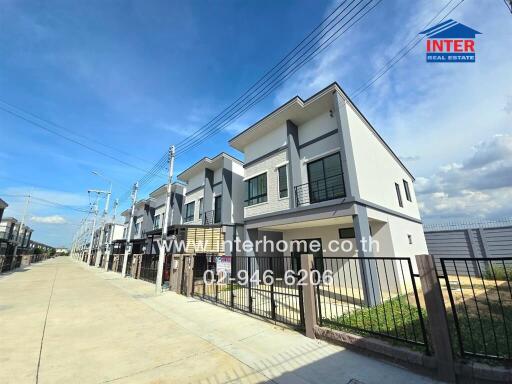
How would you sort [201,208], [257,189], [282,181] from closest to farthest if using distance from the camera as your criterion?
[282,181] < [257,189] < [201,208]

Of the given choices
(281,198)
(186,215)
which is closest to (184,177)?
(186,215)

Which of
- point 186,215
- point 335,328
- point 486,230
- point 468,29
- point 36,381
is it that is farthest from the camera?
point 186,215

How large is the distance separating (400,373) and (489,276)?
12748 millimetres

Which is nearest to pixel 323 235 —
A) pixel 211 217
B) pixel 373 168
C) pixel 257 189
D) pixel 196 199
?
pixel 373 168

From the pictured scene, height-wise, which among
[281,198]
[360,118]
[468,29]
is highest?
[360,118]

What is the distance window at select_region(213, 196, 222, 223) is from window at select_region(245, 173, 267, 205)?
385 cm

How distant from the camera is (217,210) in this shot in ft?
58.5

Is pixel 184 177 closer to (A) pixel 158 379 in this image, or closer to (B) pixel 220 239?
(B) pixel 220 239

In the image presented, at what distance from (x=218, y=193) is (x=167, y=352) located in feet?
45.5

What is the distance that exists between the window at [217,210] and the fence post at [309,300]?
11848 mm

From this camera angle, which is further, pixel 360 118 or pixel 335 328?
pixel 360 118

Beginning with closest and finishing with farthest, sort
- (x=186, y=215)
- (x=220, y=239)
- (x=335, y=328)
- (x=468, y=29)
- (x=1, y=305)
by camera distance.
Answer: (x=335, y=328) → (x=468, y=29) → (x=1, y=305) → (x=220, y=239) → (x=186, y=215)

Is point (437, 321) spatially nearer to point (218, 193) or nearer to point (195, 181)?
point (218, 193)

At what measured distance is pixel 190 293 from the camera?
10422 millimetres
